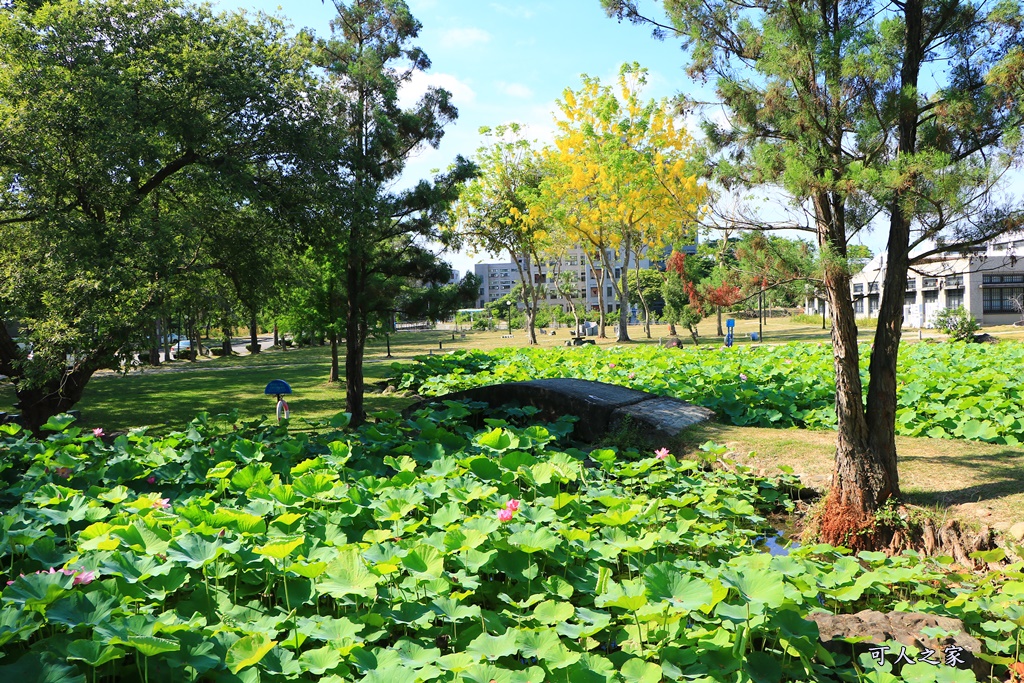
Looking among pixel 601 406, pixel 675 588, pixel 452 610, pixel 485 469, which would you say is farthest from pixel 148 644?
pixel 601 406

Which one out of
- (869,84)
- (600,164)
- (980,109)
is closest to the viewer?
(980,109)

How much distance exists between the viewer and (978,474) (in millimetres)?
5918

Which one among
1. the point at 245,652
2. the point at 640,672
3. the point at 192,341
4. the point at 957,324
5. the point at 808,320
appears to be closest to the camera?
the point at 245,652

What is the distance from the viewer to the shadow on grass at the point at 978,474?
5434 mm

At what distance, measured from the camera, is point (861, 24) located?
214 inches

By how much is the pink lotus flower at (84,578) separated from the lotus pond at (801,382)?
6652 mm

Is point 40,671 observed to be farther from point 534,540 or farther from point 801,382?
point 801,382

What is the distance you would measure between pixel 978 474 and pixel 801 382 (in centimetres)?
381

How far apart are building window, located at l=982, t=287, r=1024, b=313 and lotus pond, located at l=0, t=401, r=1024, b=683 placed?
3580cm

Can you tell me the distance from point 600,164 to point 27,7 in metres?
16.6

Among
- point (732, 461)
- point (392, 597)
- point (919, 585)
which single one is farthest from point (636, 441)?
point (392, 597)

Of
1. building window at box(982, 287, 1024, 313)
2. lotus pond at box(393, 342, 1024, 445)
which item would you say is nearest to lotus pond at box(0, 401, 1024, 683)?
lotus pond at box(393, 342, 1024, 445)

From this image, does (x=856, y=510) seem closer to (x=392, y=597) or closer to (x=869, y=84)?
(x=869, y=84)

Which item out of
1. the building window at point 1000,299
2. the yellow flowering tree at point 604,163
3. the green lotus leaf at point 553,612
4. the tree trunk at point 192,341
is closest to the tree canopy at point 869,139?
the green lotus leaf at point 553,612
